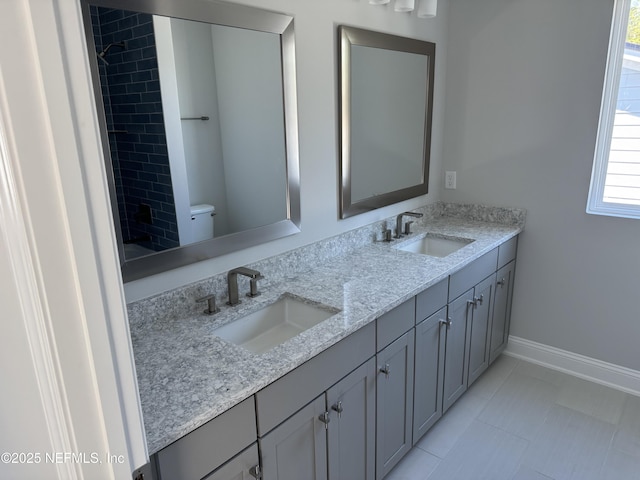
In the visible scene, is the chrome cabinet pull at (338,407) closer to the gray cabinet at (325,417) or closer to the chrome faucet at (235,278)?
the gray cabinet at (325,417)

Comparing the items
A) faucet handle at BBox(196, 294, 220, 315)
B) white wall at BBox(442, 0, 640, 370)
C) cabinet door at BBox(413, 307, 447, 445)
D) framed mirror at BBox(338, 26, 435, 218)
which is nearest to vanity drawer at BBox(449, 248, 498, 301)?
cabinet door at BBox(413, 307, 447, 445)

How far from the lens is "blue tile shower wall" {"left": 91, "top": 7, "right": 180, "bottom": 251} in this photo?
4.17ft

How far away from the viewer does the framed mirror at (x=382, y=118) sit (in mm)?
2102

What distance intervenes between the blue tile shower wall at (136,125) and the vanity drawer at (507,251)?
1.86 metres

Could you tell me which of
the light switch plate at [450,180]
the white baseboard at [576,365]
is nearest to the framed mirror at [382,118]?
the light switch plate at [450,180]

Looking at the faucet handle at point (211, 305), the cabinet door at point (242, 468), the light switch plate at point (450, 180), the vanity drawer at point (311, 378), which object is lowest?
the cabinet door at point (242, 468)

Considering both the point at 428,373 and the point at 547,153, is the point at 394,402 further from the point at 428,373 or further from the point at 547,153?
the point at 547,153

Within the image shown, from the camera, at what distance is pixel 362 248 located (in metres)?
2.31

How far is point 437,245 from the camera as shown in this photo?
102 inches

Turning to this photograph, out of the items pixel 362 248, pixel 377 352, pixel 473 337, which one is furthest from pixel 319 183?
pixel 473 337

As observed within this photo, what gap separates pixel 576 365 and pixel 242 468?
2347 mm

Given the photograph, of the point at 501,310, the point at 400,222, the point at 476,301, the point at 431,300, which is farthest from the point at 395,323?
the point at 501,310

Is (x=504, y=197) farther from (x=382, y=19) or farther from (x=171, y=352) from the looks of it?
(x=171, y=352)

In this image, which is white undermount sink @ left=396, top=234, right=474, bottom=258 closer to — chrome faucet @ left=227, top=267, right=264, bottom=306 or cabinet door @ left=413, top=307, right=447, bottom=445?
cabinet door @ left=413, top=307, right=447, bottom=445
